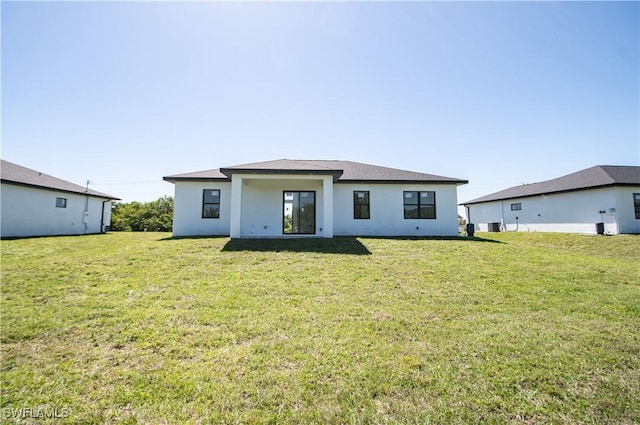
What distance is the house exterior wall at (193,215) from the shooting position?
14.7 meters

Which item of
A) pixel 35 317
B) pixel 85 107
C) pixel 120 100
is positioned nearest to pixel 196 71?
pixel 120 100

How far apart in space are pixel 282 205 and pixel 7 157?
18.6 m

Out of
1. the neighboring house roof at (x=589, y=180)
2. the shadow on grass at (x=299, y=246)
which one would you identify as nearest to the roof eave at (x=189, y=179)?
the shadow on grass at (x=299, y=246)

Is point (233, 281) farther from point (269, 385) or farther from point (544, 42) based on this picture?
point (544, 42)

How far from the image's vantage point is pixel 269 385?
9.66ft

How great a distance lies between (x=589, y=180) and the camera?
60.6ft

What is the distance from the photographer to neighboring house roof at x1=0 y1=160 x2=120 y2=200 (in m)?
15.3

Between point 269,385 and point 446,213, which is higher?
point 446,213

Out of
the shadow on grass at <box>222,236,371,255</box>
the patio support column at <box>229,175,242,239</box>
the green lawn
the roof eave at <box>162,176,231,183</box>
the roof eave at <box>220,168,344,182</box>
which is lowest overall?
the green lawn

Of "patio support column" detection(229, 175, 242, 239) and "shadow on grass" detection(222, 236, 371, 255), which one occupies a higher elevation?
"patio support column" detection(229, 175, 242, 239)

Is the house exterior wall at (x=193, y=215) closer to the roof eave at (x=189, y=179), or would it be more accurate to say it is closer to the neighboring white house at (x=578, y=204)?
the roof eave at (x=189, y=179)

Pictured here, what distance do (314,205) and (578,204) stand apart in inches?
703

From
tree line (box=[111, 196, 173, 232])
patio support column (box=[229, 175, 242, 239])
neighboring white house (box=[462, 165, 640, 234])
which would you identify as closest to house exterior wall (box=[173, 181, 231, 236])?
patio support column (box=[229, 175, 242, 239])

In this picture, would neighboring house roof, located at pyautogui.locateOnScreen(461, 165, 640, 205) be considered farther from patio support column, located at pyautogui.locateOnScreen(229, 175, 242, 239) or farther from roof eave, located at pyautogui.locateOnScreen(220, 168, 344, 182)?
patio support column, located at pyautogui.locateOnScreen(229, 175, 242, 239)
